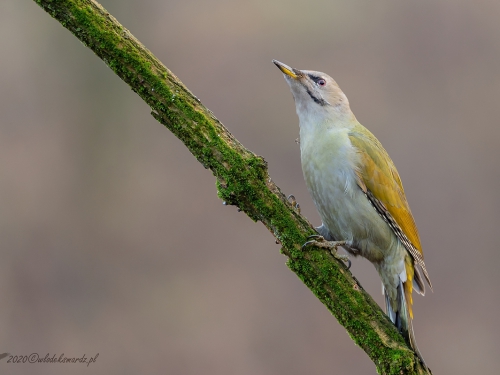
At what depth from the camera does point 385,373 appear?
9.67 feet

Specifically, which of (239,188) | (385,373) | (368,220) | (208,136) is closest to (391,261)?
(368,220)

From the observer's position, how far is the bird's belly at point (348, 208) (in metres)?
3.62

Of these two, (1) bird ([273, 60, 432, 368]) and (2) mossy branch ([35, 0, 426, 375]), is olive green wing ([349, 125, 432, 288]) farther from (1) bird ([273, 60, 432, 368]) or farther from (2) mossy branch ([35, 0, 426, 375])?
(2) mossy branch ([35, 0, 426, 375])

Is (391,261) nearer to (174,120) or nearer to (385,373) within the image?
(385,373)

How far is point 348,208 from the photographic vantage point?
11.9 feet

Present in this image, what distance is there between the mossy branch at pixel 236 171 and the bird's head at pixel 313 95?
113cm

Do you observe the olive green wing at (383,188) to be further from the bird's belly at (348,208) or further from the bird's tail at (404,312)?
the bird's tail at (404,312)

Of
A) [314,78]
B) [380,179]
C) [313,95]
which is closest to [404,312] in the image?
[380,179]

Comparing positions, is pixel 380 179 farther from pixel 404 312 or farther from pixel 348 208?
pixel 404 312

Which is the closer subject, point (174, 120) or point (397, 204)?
point (174, 120)

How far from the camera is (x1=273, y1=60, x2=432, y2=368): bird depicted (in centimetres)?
363

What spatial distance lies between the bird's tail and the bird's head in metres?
1.38

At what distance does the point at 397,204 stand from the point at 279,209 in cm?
122

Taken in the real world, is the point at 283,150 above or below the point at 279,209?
above
